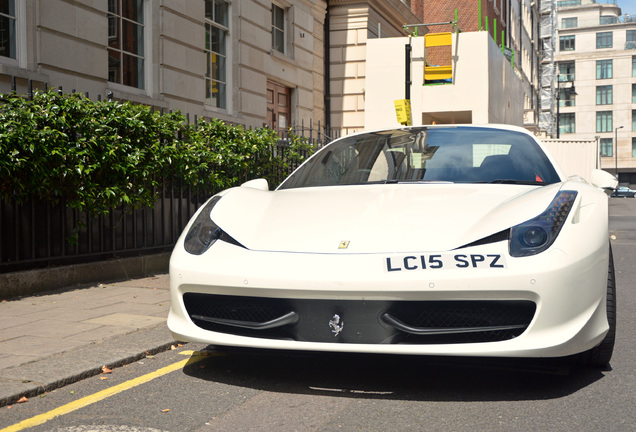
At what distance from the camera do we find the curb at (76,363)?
151 inches

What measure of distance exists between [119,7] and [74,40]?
1695mm

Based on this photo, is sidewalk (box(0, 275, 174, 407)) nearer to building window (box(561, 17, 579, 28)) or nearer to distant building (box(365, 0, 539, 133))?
distant building (box(365, 0, 539, 133))

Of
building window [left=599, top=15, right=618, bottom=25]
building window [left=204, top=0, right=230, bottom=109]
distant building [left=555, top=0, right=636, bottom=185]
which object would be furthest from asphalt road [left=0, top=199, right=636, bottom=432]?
building window [left=599, top=15, right=618, bottom=25]

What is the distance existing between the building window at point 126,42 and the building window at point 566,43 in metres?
106

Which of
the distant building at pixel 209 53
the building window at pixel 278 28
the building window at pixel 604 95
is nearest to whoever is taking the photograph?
the distant building at pixel 209 53

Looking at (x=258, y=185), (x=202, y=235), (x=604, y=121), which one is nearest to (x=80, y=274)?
(x=258, y=185)

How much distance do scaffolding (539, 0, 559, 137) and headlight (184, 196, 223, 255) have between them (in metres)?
71.2

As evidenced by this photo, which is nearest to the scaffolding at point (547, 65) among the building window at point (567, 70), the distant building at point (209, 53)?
the building window at point (567, 70)

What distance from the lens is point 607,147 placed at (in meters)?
102

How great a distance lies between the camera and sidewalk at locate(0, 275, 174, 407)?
13.5 ft

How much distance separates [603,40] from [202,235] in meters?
114

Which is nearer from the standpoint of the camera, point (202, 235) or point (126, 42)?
point (202, 235)

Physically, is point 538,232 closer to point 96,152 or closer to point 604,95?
point 96,152

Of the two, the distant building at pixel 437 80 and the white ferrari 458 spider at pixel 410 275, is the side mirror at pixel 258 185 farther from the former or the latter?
the distant building at pixel 437 80
